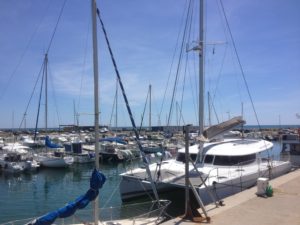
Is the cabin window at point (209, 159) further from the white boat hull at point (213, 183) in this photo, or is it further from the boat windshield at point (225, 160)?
the white boat hull at point (213, 183)

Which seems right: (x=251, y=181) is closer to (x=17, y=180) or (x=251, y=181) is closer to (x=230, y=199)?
(x=230, y=199)

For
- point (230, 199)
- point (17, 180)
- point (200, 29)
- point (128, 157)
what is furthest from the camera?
point (128, 157)

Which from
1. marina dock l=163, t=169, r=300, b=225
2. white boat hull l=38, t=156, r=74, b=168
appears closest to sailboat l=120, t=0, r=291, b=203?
marina dock l=163, t=169, r=300, b=225

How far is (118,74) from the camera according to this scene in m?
12.3

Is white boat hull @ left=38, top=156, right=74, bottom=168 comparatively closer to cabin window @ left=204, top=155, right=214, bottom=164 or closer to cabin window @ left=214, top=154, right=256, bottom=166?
cabin window @ left=204, top=155, right=214, bottom=164

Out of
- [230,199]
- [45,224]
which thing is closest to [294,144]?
[230,199]

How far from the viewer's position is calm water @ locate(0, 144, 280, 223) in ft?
61.8

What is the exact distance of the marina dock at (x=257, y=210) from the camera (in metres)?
10.5

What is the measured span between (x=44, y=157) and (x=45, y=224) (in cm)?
2849

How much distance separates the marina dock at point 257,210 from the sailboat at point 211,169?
1798 mm

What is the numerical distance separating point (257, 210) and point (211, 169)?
6215mm

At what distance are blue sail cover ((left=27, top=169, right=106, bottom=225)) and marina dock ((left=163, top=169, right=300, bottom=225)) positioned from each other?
259 centimetres

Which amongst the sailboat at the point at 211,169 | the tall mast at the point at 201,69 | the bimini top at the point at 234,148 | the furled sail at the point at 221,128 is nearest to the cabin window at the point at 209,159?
the sailboat at the point at 211,169

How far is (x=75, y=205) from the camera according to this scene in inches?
352
